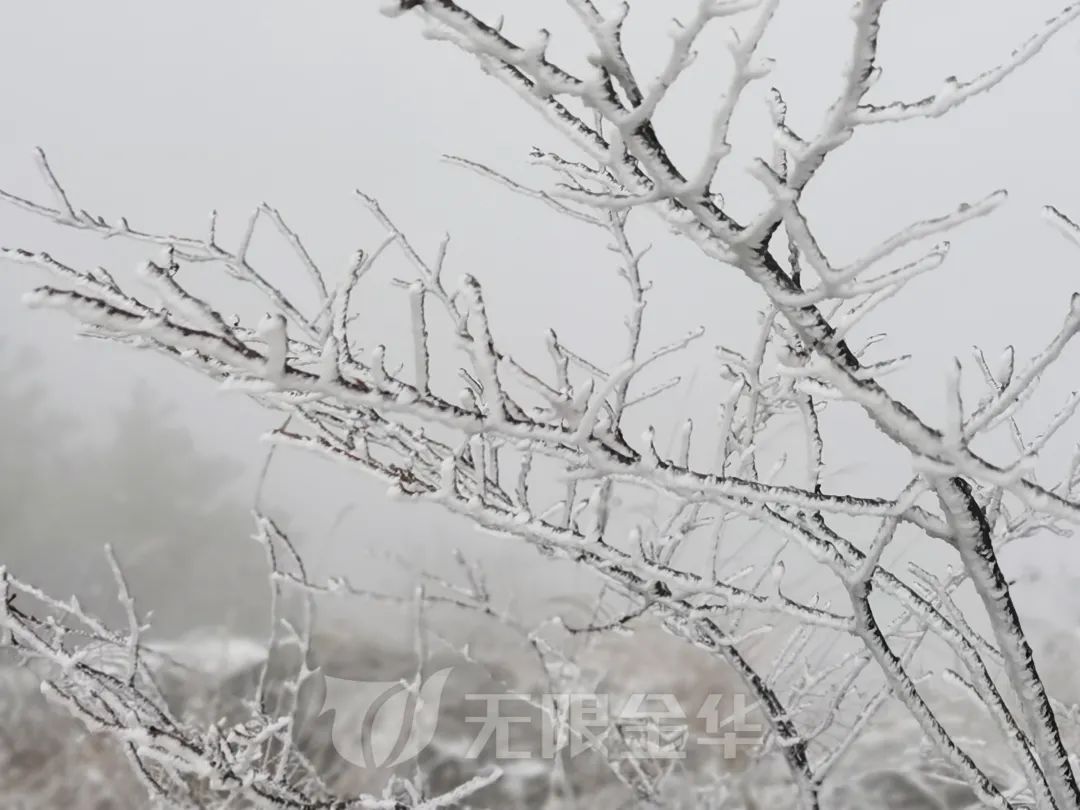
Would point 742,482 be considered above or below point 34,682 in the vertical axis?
above

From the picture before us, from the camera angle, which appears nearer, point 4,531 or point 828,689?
point 828,689

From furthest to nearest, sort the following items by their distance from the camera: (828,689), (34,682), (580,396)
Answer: (34,682) < (828,689) < (580,396)

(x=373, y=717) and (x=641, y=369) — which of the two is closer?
(x=641, y=369)

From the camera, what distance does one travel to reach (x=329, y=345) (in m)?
0.88

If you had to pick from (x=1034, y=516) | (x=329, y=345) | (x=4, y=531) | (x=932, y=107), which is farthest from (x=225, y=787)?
(x=4, y=531)

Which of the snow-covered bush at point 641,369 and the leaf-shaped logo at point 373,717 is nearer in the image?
the snow-covered bush at point 641,369

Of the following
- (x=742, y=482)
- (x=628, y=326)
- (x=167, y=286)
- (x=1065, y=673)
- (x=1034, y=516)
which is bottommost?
(x=167, y=286)

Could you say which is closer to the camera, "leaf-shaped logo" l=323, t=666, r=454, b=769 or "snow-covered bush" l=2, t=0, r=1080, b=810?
"snow-covered bush" l=2, t=0, r=1080, b=810

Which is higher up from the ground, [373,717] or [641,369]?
[641,369]

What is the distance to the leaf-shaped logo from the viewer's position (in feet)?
19.5

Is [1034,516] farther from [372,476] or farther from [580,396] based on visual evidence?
[372,476]

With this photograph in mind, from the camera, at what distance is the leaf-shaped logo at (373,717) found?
5.96 meters

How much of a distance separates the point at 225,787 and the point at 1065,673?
7156 mm

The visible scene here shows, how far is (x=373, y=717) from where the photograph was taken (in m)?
6.35
